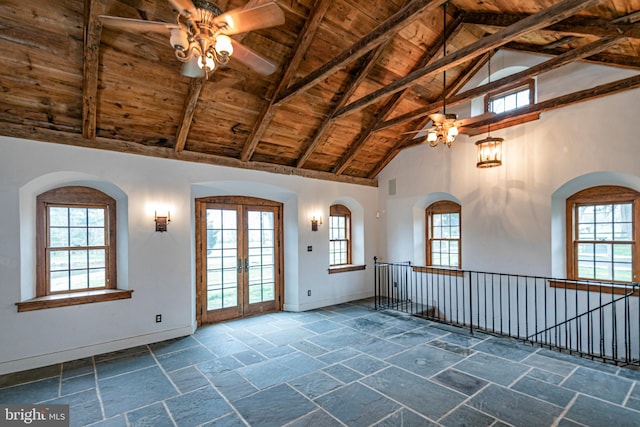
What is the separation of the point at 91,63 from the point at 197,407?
387 cm

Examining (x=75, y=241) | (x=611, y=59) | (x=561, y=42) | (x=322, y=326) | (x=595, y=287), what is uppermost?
(x=561, y=42)

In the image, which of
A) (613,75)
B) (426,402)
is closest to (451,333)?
(426,402)

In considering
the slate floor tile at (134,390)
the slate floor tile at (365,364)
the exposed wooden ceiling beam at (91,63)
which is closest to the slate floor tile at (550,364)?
the slate floor tile at (365,364)

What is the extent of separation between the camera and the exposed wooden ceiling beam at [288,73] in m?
4.03

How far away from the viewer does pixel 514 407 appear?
2.98 metres

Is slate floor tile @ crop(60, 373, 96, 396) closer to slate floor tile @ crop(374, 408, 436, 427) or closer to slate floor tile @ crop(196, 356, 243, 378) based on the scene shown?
slate floor tile @ crop(196, 356, 243, 378)

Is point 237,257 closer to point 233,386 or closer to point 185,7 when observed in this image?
point 233,386

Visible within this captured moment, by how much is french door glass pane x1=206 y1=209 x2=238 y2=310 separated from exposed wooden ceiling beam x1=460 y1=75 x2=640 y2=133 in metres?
4.38

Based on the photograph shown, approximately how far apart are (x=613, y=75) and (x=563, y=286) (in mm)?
3178

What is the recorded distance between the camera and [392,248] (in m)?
7.55

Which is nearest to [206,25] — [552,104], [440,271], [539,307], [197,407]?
[197,407]

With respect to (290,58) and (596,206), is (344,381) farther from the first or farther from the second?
(596,206)

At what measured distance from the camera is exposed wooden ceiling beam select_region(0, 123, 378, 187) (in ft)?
12.8

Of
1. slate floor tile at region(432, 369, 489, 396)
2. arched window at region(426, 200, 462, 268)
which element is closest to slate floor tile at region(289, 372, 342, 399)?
slate floor tile at region(432, 369, 489, 396)
